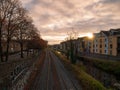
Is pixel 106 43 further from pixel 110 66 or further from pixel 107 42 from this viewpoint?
pixel 110 66

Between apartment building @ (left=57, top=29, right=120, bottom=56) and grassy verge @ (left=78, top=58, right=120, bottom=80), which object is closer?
grassy verge @ (left=78, top=58, right=120, bottom=80)

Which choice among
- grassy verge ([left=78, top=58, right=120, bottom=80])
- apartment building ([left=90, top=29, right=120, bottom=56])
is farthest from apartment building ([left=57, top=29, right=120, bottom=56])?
grassy verge ([left=78, top=58, right=120, bottom=80])

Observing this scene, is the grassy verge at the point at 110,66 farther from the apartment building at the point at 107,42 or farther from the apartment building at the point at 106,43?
the apartment building at the point at 107,42

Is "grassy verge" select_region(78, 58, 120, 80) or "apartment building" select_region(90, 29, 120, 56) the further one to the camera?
"apartment building" select_region(90, 29, 120, 56)

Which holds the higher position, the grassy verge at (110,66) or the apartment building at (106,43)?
the apartment building at (106,43)

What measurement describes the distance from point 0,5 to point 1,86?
25949 mm

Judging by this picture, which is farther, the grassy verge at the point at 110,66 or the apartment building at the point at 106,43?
the apartment building at the point at 106,43

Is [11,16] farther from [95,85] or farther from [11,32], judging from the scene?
[95,85]

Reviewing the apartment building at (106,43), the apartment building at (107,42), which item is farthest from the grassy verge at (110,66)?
the apartment building at (107,42)

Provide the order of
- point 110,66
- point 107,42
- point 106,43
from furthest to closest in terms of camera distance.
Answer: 1. point 106,43
2. point 107,42
3. point 110,66

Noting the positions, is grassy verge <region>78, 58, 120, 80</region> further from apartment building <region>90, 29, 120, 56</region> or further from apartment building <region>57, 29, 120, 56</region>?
apartment building <region>90, 29, 120, 56</region>

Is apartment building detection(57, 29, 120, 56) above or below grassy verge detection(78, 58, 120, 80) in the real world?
above

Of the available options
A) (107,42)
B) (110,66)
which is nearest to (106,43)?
(107,42)

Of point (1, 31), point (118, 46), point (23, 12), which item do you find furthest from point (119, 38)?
point (1, 31)
